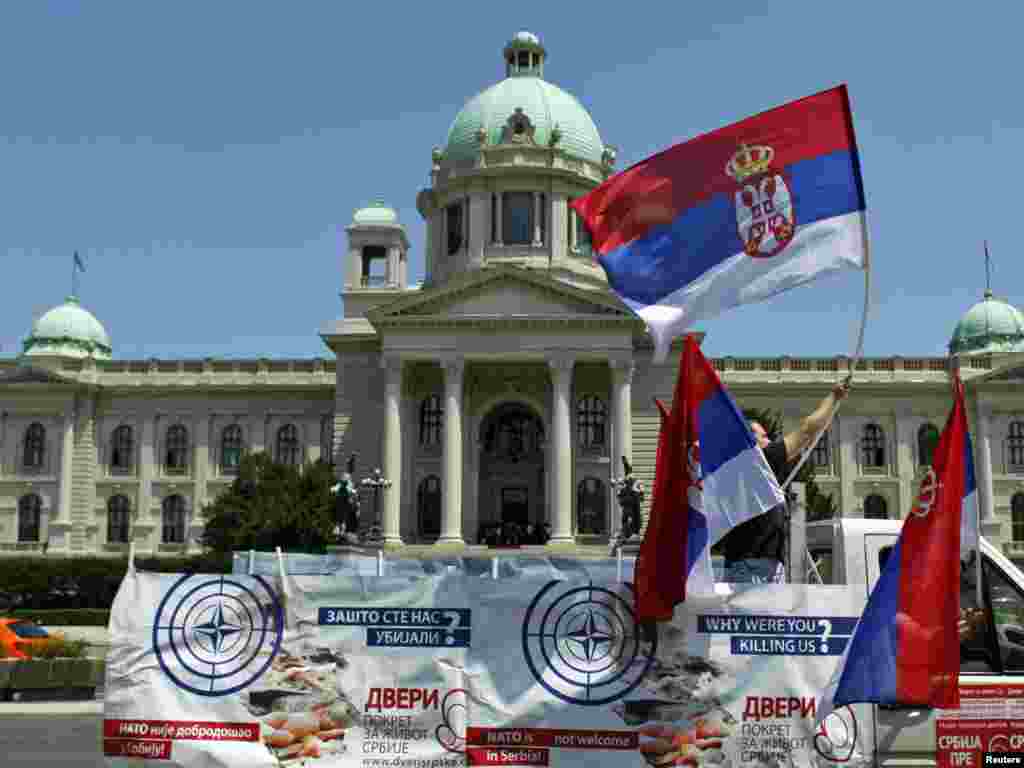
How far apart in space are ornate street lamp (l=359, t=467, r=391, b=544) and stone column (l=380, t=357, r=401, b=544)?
0.45 meters

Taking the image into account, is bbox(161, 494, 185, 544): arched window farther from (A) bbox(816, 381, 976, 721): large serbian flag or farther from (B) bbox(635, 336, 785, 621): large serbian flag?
(A) bbox(816, 381, 976, 721): large serbian flag

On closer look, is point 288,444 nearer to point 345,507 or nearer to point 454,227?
point 454,227

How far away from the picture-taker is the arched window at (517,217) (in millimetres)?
68062

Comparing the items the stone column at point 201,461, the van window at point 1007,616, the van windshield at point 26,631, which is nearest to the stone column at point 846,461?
the stone column at point 201,461

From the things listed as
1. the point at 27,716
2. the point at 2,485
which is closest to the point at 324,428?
the point at 2,485

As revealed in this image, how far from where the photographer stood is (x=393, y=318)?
2298 inches

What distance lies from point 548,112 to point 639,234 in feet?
207

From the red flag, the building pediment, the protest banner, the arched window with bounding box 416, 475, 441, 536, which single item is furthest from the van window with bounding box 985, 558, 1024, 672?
the arched window with bounding box 416, 475, 441, 536

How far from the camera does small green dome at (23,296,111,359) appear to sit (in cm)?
7618

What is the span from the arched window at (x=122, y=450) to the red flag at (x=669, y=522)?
66889mm

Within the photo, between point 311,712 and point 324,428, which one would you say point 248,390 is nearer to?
point 324,428

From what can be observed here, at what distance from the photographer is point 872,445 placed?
6981 cm

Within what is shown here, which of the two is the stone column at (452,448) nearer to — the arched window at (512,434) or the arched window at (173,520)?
the arched window at (512,434)

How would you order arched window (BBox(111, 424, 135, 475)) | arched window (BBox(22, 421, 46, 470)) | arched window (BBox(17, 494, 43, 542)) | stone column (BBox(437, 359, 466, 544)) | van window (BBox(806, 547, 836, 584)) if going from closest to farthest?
van window (BBox(806, 547, 836, 584)), stone column (BBox(437, 359, 466, 544)), arched window (BBox(17, 494, 43, 542)), arched window (BBox(22, 421, 46, 470)), arched window (BBox(111, 424, 135, 475))
